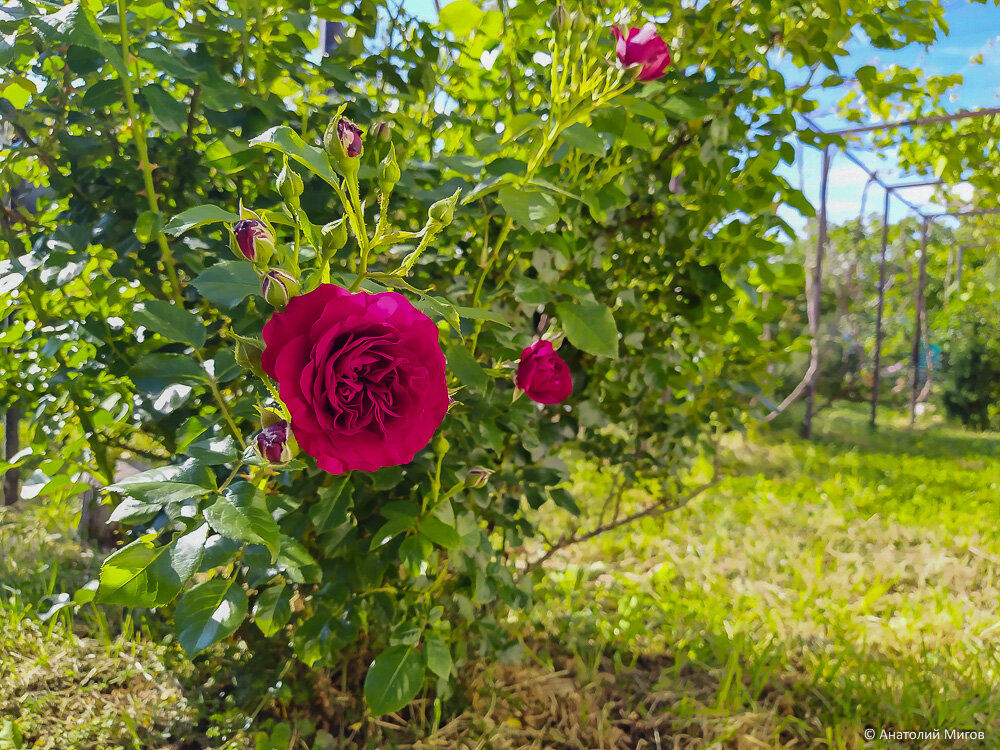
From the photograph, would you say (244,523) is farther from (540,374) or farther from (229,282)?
(540,374)

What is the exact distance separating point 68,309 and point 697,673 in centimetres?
162

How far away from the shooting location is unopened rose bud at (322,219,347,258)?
0.57 metres

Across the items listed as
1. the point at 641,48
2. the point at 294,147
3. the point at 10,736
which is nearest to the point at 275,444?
the point at 294,147

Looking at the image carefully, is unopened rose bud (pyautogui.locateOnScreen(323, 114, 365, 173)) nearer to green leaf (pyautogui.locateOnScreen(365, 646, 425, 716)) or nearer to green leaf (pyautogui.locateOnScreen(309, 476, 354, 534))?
green leaf (pyautogui.locateOnScreen(309, 476, 354, 534))

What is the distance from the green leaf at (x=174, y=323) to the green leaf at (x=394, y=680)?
49cm

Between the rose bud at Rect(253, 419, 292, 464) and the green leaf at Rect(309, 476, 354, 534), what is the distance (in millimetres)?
314

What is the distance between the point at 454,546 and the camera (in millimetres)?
880

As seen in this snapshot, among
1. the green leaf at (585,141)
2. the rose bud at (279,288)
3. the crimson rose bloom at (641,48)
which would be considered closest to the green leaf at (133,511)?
the rose bud at (279,288)

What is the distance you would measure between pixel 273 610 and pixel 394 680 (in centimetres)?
19

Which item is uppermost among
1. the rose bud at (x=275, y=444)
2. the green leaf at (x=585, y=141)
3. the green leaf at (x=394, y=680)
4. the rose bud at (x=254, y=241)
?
the green leaf at (x=585, y=141)

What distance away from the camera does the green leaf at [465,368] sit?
75 cm

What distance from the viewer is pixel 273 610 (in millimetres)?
930

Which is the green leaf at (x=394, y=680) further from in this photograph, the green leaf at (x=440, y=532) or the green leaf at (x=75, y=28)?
the green leaf at (x=75, y=28)

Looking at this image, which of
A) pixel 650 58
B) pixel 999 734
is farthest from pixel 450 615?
pixel 999 734
